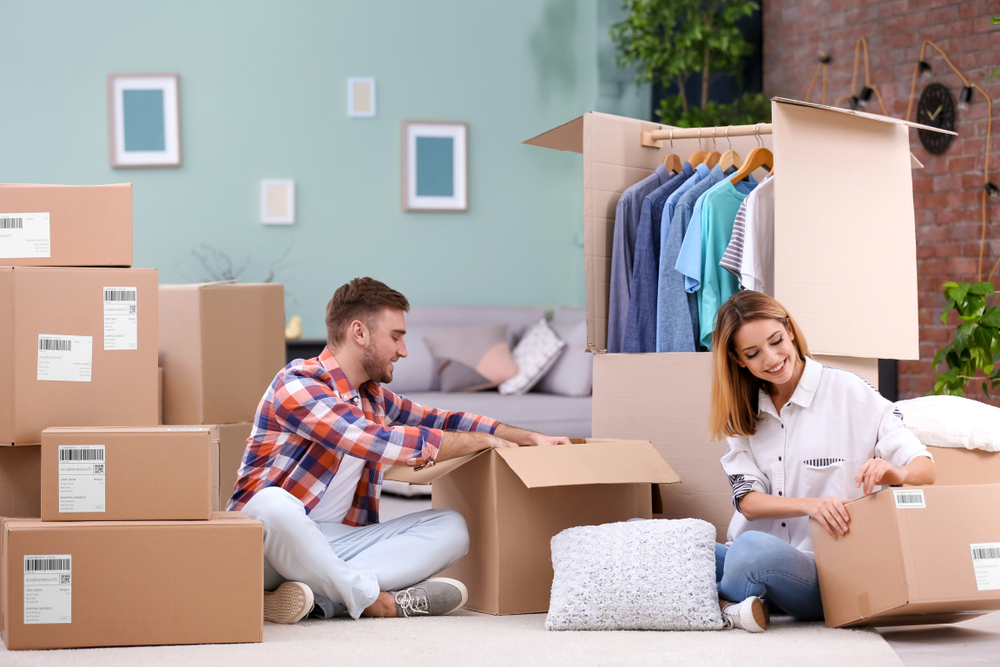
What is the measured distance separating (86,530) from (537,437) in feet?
3.44

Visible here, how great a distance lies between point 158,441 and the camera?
2.00 metres

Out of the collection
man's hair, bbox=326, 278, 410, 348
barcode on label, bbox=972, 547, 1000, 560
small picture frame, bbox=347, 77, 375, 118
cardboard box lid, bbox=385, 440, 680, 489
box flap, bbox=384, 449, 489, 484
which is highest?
small picture frame, bbox=347, 77, 375, 118

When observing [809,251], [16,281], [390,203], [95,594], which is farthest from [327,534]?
[390,203]

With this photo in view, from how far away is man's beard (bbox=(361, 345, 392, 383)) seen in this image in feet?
8.06

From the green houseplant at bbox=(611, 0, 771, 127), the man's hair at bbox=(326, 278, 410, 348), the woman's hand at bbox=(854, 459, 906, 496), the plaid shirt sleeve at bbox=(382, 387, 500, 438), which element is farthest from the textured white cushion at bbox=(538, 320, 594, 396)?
the woman's hand at bbox=(854, 459, 906, 496)

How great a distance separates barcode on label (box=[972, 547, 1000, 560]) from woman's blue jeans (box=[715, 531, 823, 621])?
31cm

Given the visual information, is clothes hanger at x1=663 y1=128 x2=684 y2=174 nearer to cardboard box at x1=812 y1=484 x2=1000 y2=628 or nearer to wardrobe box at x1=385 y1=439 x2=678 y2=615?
wardrobe box at x1=385 y1=439 x2=678 y2=615

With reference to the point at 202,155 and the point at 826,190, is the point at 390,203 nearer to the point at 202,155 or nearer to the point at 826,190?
the point at 202,155

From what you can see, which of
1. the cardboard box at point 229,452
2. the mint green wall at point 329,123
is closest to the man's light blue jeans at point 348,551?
the cardboard box at point 229,452

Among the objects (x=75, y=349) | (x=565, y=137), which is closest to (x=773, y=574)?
(x=75, y=349)

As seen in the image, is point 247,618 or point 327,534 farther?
point 327,534

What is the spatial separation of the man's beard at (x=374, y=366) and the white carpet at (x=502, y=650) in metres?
0.59

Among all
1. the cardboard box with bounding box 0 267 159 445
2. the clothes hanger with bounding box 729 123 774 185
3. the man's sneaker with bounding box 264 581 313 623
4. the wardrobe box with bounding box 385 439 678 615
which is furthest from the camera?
the clothes hanger with bounding box 729 123 774 185

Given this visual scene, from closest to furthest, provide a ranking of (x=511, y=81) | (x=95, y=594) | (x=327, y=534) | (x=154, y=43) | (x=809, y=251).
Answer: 1. (x=95, y=594)
2. (x=327, y=534)
3. (x=809, y=251)
4. (x=154, y=43)
5. (x=511, y=81)
